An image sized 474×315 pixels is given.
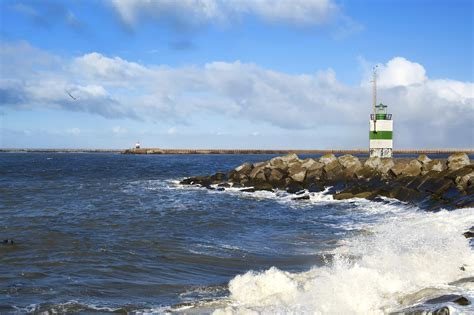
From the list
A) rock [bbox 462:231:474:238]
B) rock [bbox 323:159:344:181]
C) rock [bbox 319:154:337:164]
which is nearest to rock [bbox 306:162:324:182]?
rock [bbox 323:159:344:181]

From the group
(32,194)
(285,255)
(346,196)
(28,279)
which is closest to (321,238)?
(285,255)

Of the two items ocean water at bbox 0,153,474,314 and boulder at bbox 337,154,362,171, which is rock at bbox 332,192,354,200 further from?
boulder at bbox 337,154,362,171

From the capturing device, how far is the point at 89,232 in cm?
1468

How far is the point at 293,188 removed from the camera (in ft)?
91.8

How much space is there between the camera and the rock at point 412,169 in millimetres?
25078

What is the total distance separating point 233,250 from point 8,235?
648cm

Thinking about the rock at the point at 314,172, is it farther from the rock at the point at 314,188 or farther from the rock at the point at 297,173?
the rock at the point at 314,188

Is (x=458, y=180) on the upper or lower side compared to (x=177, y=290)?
upper

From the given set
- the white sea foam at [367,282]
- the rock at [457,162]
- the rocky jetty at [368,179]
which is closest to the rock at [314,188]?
the rocky jetty at [368,179]

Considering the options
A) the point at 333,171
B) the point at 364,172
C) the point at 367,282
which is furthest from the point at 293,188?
the point at 367,282

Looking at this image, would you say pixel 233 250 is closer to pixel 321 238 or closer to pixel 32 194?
pixel 321 238

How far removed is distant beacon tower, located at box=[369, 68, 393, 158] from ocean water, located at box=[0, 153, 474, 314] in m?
12.4

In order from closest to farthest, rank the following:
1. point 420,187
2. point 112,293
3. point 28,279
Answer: point 112,293 → point 28,279 → point 420,187

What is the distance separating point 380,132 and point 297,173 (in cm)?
679
